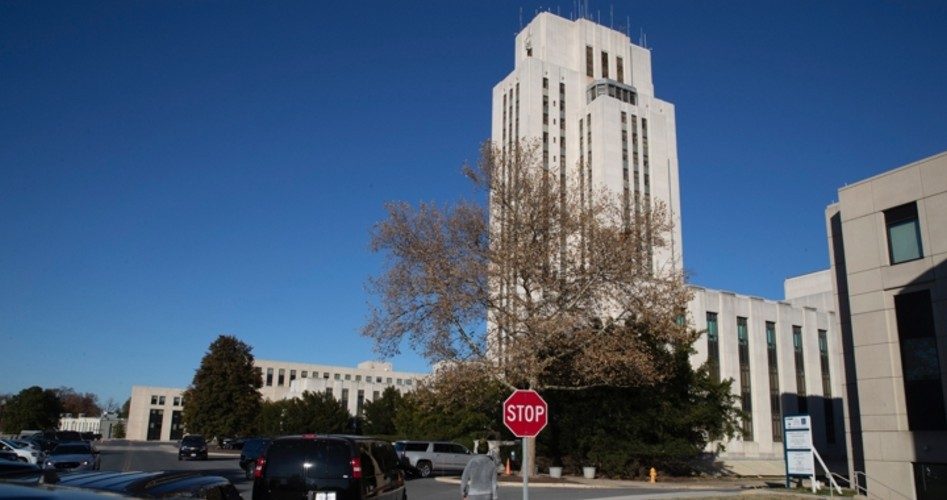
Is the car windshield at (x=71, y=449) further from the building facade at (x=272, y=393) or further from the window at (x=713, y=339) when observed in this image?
the building facade at (x=272, y=393)

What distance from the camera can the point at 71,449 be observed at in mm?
28516

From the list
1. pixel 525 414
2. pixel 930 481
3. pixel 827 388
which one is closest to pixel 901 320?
pixel 930 481

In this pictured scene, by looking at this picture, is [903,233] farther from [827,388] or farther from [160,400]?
[160,400]

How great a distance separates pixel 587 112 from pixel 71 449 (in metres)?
81.2

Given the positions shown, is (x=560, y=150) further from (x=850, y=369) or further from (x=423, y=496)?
(x=423, y=496)

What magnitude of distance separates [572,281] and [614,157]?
66654 millimetres

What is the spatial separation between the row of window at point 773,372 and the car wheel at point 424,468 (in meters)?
27.2

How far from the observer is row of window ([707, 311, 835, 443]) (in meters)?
56.3

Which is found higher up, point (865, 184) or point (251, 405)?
point (865, 184)

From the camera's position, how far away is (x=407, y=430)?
60750mm

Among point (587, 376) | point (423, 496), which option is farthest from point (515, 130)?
point (423, 496)

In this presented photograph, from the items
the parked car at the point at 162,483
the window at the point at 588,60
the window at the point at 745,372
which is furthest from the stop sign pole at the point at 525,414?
the window at the point at 588,60

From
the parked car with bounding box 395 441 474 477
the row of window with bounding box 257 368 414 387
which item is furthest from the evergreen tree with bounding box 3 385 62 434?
the parked car with bounding box 395 441 474 477

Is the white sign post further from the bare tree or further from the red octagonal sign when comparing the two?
the red octagonal sign
